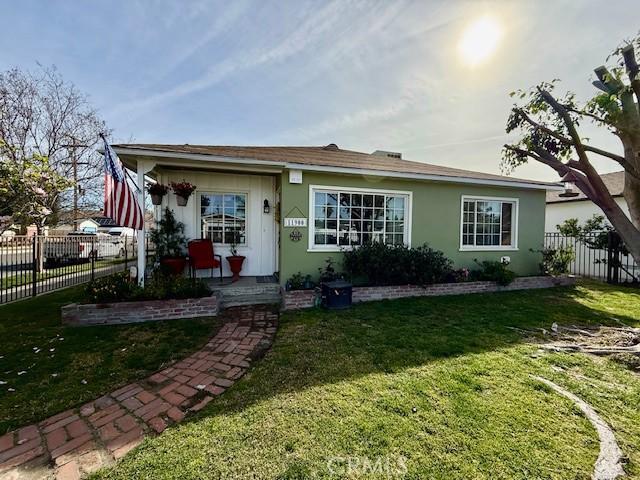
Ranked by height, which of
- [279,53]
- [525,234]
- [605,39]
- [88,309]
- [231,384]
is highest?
[279,53]

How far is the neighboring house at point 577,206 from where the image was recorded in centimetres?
1284

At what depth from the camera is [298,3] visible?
19.3 ft

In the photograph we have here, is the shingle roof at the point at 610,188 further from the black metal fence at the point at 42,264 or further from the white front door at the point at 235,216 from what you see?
the black metal fence at the point at 42,264

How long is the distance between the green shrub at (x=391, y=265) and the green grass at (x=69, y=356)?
331 cm

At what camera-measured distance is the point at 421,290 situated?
6809 millimetres

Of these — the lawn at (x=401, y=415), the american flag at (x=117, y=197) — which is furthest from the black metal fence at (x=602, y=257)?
the american flag at (x=117, y=197)

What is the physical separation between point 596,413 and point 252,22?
27.2ft

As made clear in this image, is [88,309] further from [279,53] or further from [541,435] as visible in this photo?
[279,53]

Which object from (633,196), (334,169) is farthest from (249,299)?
(633,196)

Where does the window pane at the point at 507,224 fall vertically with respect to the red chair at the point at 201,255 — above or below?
above

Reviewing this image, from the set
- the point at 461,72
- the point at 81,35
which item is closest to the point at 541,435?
the point at 461,72

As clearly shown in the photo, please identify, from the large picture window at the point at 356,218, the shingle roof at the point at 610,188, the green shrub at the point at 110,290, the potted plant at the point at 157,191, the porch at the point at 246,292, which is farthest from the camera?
the shingle roof at the point at 610,188

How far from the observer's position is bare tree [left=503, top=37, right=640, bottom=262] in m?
3.68
